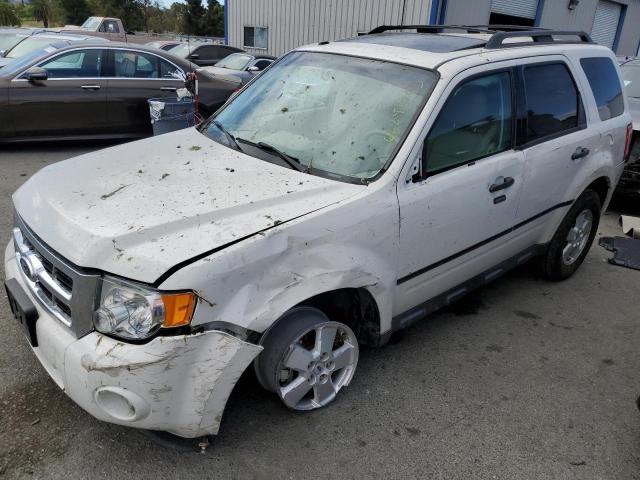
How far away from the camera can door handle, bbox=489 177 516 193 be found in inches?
124

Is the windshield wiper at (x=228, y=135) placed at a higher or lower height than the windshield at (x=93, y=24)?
higher

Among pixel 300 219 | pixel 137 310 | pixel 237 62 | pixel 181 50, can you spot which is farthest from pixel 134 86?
pixel 181 50

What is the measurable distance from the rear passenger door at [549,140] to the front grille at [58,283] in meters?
2.66

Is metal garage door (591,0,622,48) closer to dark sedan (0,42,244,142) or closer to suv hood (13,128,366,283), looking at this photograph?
dark sedan (0,42,244,142)

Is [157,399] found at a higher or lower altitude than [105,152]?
lower

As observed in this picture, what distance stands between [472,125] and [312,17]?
1529 centimetres

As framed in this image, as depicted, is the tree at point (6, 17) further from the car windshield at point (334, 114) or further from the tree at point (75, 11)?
the car windshield at point (334, 114)

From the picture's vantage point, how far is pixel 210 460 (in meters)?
2.40

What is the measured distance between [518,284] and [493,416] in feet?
5.98

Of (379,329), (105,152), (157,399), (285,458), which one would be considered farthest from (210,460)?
(105,152)

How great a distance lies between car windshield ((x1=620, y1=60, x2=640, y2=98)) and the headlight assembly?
273 inches

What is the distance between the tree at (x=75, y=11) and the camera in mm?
43844

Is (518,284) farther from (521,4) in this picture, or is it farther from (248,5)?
(248,5)

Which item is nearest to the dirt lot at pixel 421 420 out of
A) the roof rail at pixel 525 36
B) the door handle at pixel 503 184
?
the door handle at pixel 503 184
